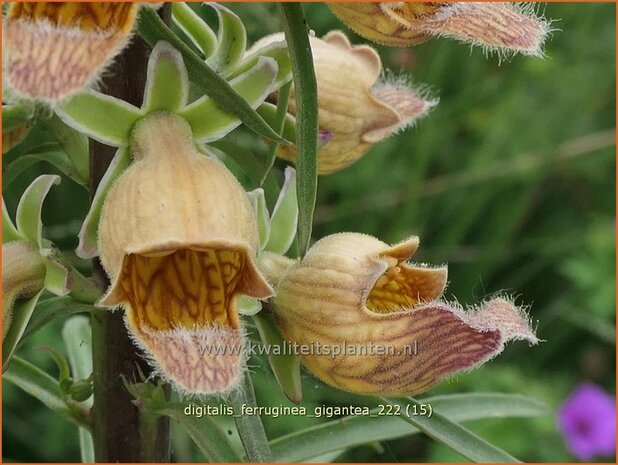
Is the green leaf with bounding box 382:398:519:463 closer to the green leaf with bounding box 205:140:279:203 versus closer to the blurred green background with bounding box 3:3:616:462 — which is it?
the green leaf with bounding box 205:140:279:203

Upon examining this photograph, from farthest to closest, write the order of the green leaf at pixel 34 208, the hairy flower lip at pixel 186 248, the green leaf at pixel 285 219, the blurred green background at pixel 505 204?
the blurred green background at pixel 505 204 < the green leaf at pixel 285 219 < the green leaf at pixel 34 208 < the hairy flower lip at pixel 186 248

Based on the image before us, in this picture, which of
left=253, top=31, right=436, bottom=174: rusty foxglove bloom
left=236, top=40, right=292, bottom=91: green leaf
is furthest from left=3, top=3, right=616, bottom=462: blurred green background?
left=236, top=40, right=292, bottom=91: green leaf

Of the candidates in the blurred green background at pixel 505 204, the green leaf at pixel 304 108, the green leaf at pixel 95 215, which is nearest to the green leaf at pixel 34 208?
the green leaf at pixel 95 215

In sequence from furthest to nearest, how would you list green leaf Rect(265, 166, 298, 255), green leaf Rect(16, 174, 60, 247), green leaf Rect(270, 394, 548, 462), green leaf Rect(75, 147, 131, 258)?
green leaf Rect(270, 394, 548, 462), green leaf Rect(265, 166, 298, 255), green leaf Rect(16, 174, 60, 247), green leaf Rect(75, 147, 131, 258)

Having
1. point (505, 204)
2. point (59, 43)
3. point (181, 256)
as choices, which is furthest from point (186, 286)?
point (505, 204)

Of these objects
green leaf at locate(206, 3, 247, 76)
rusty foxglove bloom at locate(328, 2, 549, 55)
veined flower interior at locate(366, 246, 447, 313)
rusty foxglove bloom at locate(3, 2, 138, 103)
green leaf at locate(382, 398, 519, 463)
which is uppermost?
rusty foxglove bloom at locate(3, 2, 138, 103)

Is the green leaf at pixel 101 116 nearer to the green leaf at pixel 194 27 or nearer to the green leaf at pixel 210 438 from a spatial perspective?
the green leaf at pixel 194 27

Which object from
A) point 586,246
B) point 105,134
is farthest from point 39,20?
point 586,246
